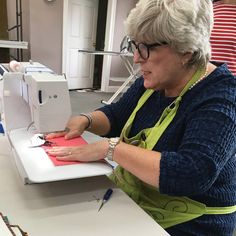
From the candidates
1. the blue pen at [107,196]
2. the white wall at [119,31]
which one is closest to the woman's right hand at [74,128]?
the blue pen at [107,196]

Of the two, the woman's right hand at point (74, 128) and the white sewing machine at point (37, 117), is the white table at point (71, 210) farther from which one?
the woman's right hand at point (74, 128)

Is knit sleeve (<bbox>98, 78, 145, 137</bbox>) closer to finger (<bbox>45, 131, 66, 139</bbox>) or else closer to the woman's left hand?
finger (<bbox>45, 131, 66, 139</bbox>)

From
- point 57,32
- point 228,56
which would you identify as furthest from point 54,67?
point 228,56

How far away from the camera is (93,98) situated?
17.5ft

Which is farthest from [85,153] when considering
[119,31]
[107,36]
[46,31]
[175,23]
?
[119,31]

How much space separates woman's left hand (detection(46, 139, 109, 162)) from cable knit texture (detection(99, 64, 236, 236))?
174 mm

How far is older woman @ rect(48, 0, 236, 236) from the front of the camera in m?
0.77

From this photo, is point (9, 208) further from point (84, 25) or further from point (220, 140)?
point (84, 25)

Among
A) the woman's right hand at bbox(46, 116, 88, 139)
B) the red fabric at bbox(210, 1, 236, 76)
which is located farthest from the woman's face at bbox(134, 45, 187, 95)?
the red fabric at bbox(210, 1, 236, 76)

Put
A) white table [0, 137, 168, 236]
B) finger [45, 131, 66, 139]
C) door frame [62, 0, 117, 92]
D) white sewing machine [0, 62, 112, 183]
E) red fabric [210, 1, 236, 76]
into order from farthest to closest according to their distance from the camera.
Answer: door frame [62, 0, 117, 92], red fabric [210, 1, 236, 76], finger [45, 131, 66, 139], white sewing machine [0, 62, 112, 183], white table [0, 137, 168, 236]

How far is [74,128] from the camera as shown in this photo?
43.6 inches

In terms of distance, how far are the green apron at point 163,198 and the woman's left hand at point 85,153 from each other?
0.48 ft

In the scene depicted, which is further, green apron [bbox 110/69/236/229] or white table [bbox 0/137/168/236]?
green apron [bbox 110/69/236/229]

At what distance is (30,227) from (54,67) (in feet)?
16.9
